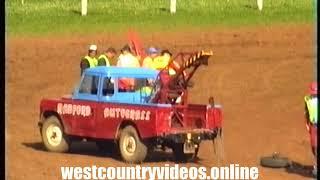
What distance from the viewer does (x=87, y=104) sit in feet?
50.9

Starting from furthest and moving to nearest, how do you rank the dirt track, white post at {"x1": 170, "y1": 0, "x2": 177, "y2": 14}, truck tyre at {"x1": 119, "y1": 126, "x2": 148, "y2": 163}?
white post at {"x1": 170, "y1": 0, "x2": 177, "y2": 14}, the dirt track, truck tyre at {"x1": 119, "y1": 126, "x2": 148, "y2": 163}

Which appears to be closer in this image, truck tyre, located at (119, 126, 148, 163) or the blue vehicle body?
truck tyre, located at (119, 126, 148, 163)

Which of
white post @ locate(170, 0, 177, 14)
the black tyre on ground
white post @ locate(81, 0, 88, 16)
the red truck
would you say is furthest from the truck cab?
white post @ locate(170, 0, 177, 14)

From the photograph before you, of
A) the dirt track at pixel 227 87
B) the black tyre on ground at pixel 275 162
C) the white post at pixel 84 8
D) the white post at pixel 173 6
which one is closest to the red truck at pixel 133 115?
the dirt track at pixel 227 87

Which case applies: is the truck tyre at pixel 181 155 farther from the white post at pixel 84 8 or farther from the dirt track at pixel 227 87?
the white post at pixel 84 8

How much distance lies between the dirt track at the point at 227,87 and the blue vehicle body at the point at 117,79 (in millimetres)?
866

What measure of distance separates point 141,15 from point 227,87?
8065 millimetres

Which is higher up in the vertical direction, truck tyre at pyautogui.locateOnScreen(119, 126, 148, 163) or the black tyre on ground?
truck tyre at pyautogui.locateOnScreen(119, 126, 148, 163)

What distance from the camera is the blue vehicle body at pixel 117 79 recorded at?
15.2 m

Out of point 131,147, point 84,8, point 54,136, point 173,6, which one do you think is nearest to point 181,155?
point 131,147

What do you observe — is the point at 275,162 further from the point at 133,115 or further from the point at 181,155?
the point at 133,115

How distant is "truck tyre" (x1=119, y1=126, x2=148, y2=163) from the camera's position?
14789 millimetres

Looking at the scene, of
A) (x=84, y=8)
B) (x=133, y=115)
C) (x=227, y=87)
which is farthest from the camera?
(x=84, y=8)

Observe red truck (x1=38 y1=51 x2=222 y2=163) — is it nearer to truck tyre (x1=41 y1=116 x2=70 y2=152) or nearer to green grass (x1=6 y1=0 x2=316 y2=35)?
truck tyre (x1=41 y1=116 x2=70 y2=152)
